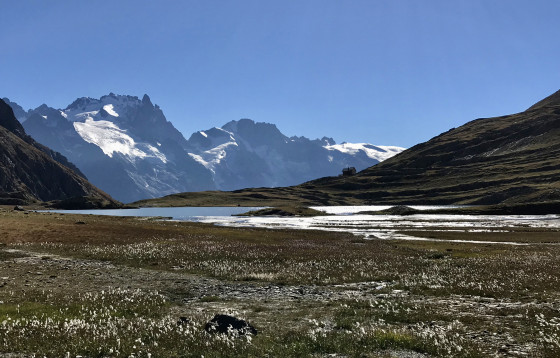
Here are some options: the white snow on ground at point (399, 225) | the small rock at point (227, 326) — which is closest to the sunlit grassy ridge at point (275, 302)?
the small rock at point (227, 326)

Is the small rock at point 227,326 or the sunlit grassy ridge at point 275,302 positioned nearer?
the sunlit grassy ridge at point 275,302

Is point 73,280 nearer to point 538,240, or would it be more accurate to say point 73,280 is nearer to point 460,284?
point 460,284

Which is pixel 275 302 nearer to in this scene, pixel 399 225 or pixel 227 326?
pixel 227 326

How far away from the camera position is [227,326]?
16844 millimetres

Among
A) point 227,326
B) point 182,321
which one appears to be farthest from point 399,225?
point 227,326

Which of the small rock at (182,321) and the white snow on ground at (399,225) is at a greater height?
the white snow on ground at (399,225)

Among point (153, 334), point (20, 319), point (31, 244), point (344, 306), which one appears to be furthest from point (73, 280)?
point (31, 244)

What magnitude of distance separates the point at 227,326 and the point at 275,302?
794 cm

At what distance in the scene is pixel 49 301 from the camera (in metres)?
22.0

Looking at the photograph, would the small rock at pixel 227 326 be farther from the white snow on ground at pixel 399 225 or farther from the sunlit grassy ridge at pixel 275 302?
the white snow on ground at pixel 399 225

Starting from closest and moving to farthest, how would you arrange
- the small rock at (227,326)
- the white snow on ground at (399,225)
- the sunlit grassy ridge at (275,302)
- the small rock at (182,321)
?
the sunlit grassy ridge at (275,302) < the small rock at (227,326) < the small rock at (182,321) < the white snow on ground at (399,225)

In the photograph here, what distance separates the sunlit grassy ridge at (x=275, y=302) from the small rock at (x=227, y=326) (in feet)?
1.71

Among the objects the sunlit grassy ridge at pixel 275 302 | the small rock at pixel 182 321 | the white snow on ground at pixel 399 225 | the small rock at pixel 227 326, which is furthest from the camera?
the white snow on ground at pixel 399 225

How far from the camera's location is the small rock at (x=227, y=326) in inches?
653
